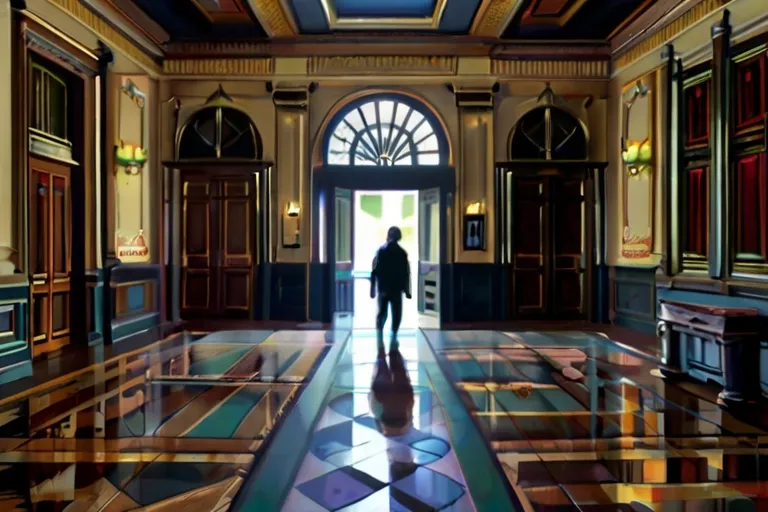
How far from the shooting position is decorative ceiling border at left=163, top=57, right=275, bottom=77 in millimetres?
8797

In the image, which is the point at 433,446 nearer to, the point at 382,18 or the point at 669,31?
the point at 669,31

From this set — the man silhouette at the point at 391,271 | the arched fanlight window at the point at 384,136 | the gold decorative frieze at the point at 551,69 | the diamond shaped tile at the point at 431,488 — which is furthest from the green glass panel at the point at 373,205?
the diamond shaped tile at the point at 431,488

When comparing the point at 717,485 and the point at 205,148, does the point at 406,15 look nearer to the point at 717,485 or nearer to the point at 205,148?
the point at 205,148

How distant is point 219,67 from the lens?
8820mm

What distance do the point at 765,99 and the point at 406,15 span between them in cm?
477

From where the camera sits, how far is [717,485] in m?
2.90

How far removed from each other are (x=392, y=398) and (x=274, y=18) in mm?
5703

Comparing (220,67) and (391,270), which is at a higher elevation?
(220,67)

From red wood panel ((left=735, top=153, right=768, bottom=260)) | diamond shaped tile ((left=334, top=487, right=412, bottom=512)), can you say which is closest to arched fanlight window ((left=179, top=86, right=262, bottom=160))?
red wood panel ((left=735, top=153, right=768, bottom=260))

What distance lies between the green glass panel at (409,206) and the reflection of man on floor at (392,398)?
10.3 m

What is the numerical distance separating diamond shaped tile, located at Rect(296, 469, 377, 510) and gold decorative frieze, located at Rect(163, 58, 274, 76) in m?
7.17

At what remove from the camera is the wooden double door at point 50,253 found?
6023mm

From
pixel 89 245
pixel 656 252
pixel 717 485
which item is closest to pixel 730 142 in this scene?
pixel 656 252

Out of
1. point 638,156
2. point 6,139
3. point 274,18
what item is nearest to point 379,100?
point 274,18
